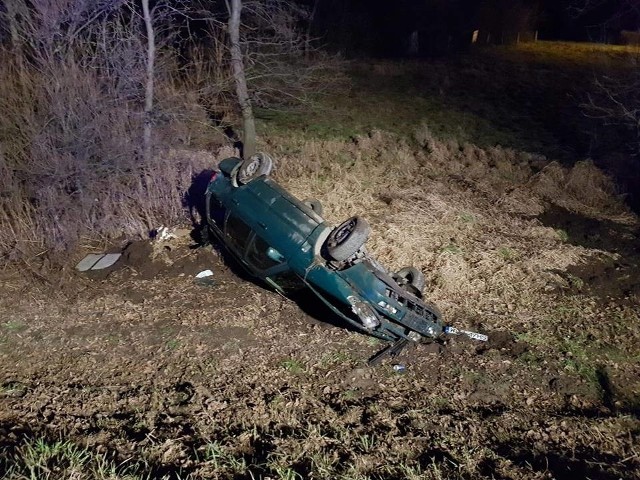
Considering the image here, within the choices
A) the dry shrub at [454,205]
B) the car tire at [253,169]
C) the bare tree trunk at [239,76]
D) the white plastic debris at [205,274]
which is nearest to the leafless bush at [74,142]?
the bare tree trunk at [239,76]

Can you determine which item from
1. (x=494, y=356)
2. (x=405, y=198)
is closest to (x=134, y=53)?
(x=405, y=198)

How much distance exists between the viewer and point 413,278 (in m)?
6.23

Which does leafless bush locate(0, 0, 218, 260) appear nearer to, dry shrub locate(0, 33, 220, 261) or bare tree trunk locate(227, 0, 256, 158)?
dry shrub locate(0, 33, 220, 261)

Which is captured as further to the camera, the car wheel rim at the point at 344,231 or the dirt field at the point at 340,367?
the car wheel rim at the point at 344,231

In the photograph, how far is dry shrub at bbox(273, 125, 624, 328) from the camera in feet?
22.1

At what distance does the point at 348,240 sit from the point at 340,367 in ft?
4.06

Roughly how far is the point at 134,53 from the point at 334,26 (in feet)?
38.6

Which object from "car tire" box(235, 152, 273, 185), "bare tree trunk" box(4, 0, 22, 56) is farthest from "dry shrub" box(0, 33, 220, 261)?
"car tire" box(235, 152, 273, 185)

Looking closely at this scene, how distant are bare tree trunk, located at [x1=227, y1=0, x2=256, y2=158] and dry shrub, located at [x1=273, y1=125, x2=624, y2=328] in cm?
66

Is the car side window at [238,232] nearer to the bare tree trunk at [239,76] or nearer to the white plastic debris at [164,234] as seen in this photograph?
the white plastic debris at [164,234]

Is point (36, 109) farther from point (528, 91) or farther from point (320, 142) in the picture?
point (528, 91)

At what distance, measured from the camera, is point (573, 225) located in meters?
8.45

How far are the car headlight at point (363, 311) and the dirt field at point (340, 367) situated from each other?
0.43 meters

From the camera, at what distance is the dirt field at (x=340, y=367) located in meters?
4.02
